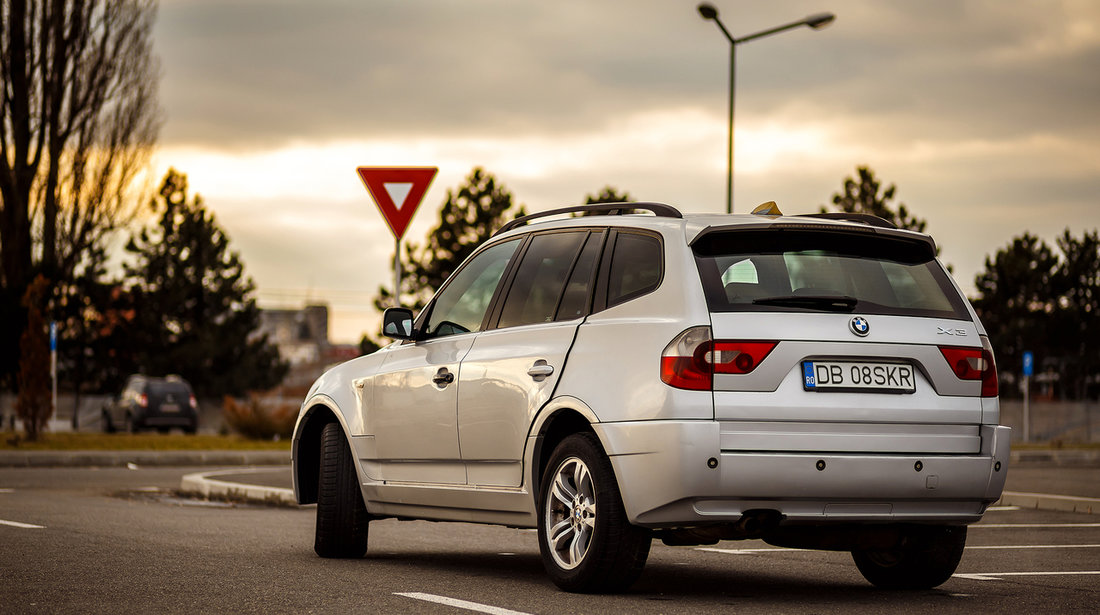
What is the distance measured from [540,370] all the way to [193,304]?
5425 cm

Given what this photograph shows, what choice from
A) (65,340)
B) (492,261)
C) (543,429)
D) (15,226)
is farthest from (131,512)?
(65,340)

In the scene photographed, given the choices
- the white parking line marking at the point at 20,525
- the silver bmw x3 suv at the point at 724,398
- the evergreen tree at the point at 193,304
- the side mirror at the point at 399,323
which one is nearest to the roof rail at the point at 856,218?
the silver bmw x3 suv at the point at 724,398

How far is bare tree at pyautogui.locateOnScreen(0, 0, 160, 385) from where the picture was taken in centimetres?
4075

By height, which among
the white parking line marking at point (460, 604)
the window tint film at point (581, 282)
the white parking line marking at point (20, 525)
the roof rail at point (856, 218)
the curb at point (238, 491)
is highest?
the roof rail at point (856, 218)

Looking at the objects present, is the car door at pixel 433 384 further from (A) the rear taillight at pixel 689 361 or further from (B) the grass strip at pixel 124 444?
(B) the grass strip at pixel 124 444

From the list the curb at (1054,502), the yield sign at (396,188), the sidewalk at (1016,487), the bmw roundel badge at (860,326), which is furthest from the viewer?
the sidewalk at (1016,487)

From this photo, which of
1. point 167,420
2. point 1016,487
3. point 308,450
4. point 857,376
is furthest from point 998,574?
point 167,420

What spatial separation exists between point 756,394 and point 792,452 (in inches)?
11.8

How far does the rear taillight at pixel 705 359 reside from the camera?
255 inches

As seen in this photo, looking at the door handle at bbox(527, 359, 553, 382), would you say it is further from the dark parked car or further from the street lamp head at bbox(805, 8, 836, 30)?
the dark parked car

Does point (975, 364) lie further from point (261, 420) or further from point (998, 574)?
point (261, 420)

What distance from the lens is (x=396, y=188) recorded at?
1417 cm

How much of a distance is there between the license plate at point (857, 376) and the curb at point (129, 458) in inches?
695

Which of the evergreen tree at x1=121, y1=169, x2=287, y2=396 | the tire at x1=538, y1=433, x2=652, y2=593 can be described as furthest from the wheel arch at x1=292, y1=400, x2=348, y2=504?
the evergreen tree at x1=121, y1=169, x2=287, y2=396
